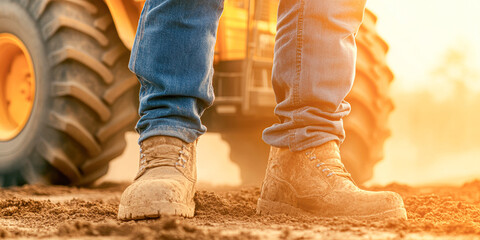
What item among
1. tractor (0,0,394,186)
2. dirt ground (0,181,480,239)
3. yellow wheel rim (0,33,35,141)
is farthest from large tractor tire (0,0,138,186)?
dirt ground (0,181,480,239)

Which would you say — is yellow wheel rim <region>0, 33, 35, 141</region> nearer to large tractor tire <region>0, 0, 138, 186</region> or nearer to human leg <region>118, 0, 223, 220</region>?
large tractor tire <region>0, 0, 138, 186</region>

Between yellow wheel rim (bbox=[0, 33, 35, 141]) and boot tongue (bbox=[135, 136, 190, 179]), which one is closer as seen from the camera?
boot tongue (bbox=[135, 136, 190, 179])

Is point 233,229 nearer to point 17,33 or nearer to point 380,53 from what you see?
point 380,53

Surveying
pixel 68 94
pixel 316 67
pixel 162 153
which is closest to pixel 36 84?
pixel 68 94

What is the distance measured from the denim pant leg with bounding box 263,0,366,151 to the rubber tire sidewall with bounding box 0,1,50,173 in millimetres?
1390

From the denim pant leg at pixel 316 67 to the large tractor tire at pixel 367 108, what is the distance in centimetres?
100

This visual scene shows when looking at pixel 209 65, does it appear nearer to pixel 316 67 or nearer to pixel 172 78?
pixel 172 78

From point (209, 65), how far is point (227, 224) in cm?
43

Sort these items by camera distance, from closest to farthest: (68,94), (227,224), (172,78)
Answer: (227,224), (172,78), (68,94)

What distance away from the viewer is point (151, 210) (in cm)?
126

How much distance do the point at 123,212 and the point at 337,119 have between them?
587 millimetres

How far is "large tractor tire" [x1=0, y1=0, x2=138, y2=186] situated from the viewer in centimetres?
238

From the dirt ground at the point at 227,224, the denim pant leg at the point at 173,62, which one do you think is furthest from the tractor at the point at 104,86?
the denim pant leg at the point at 173,62

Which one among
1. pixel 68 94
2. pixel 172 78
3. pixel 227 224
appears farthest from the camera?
pixel 68 94
